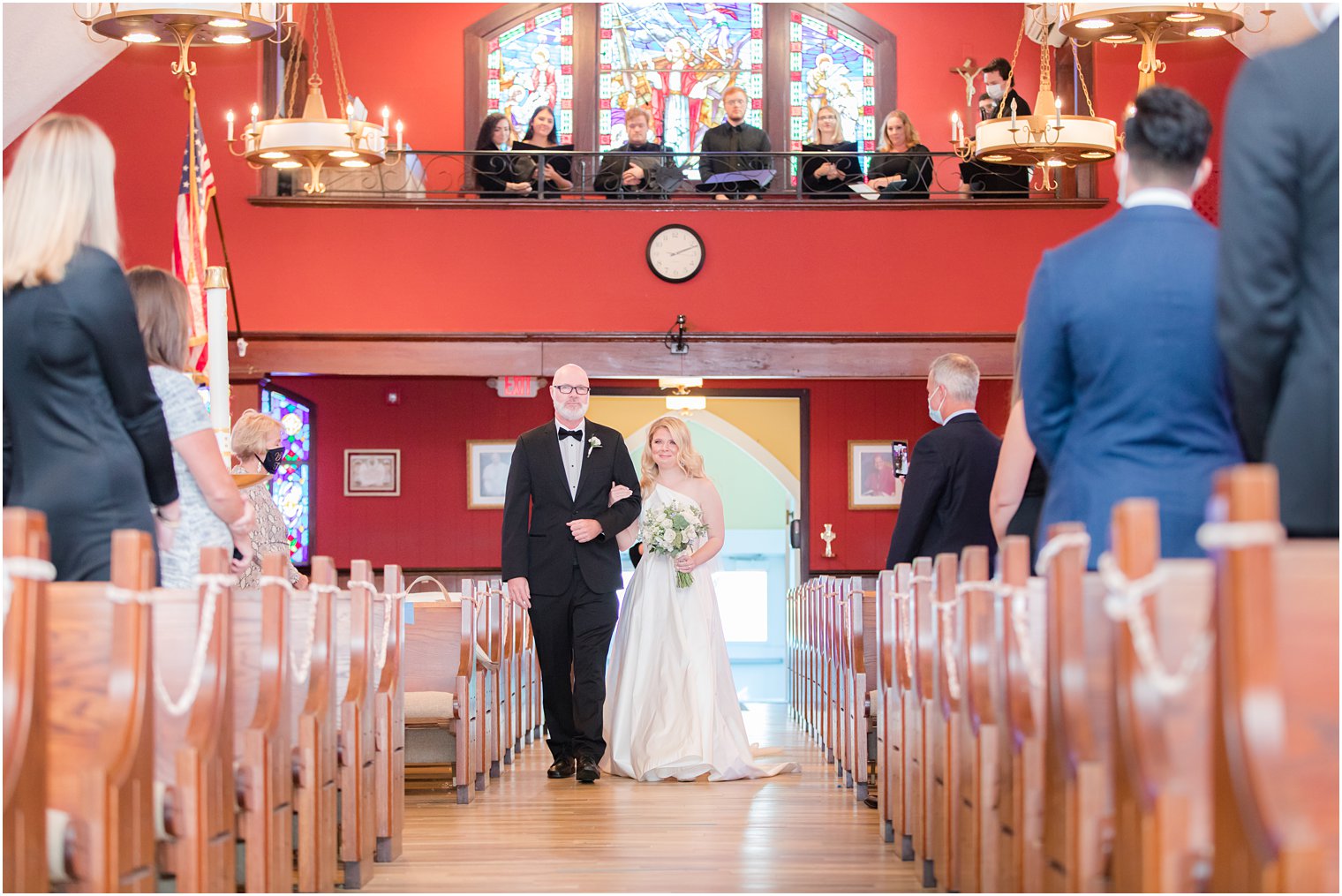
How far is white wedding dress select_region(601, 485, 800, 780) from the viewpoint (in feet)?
21.7

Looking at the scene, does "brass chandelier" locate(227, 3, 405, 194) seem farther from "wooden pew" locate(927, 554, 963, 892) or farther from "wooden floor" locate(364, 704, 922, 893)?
"wooden pew" locate(927, 554, 963, 892)

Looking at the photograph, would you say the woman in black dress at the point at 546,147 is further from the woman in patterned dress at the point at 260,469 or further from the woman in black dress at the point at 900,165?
the woman in patterned dress at the point at 260,469

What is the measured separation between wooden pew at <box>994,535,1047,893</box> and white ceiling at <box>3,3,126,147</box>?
8001 mm

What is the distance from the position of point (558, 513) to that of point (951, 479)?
6.90 ft

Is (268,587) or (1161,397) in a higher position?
(1161,397)

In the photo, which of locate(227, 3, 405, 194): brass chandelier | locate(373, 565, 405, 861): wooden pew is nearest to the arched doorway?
locate(227, 3, 405, 194): brass chandelier

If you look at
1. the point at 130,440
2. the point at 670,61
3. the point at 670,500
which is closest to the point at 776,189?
the point at 670,61

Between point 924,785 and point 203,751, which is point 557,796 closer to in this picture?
point 924,785

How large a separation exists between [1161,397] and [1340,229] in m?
0.56

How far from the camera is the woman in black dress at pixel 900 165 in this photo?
12.1m

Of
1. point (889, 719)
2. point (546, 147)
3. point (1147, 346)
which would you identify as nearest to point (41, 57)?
point (546, 147)

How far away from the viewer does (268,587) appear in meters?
3.28

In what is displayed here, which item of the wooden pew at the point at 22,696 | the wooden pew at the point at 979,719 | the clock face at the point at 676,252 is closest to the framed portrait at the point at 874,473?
the clock face at the point at 676,252

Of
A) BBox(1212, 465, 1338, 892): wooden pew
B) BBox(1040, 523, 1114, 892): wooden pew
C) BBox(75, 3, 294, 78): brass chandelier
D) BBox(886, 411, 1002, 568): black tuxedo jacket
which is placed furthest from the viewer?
BBox(75, 3, 294, 78): brass chandelier
